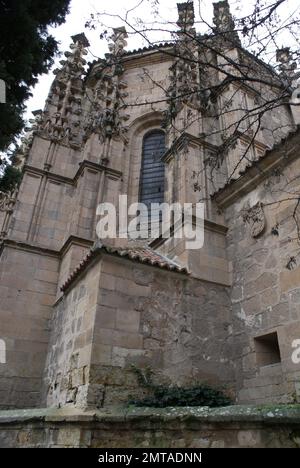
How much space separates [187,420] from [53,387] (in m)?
3.50

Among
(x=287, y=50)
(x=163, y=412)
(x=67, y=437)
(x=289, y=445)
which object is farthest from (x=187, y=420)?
(x=287, y=50)

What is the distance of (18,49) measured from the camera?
5262 mm

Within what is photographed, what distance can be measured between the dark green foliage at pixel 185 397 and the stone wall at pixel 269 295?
663mm

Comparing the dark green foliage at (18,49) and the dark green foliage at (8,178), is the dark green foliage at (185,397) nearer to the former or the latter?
the dark green foliage at (8,178)

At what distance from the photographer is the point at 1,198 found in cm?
1363

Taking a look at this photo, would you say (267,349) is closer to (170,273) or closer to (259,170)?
(170,273)

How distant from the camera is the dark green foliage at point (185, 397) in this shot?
486 cm

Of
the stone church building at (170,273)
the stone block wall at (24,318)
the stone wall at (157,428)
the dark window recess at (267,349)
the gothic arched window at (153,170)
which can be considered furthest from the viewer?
the gothic arched window at (153,170)

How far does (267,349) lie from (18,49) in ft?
20.1

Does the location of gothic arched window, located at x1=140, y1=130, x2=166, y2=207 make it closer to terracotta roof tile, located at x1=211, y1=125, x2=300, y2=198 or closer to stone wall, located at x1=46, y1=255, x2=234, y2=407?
terracotta roof tile, located at x1=211, y1=125, x2=300, y2=198

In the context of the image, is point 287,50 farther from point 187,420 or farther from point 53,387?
point 53,387

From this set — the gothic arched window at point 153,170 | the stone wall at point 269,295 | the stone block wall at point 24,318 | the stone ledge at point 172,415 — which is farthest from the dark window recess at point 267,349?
the gothic arched window at point 153,170

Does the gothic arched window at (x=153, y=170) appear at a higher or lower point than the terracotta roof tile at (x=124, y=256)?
higher

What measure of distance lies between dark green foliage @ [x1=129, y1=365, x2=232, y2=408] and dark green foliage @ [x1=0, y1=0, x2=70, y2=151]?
159 inches
